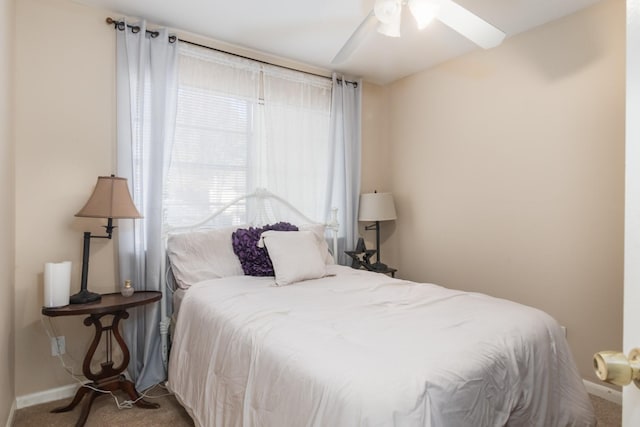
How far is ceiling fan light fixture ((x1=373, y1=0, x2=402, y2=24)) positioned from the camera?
6.09ft

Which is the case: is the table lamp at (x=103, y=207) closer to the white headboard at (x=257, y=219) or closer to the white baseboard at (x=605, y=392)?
the white headboard at (x=257, y=219)

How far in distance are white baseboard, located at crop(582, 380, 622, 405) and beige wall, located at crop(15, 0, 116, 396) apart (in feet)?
10.9

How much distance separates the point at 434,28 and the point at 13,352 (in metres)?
3.57

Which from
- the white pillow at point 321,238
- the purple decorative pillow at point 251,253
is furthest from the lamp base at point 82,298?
the white pillow at point 321,238

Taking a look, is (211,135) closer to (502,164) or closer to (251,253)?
(251,253)

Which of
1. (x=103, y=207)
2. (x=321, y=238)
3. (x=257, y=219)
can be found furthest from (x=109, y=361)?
(x=321, y=238)

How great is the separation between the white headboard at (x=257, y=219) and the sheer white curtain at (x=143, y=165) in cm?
5

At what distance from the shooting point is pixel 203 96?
2.92 metres

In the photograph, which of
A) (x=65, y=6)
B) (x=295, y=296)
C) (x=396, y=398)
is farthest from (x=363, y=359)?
(x=65, y=6)

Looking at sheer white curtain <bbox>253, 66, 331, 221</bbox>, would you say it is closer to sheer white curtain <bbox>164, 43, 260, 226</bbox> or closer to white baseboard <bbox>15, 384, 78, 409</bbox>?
sheer white curtain <bbox>164, 43, 260, 226</bbox>

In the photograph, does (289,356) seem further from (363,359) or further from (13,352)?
(13,352)

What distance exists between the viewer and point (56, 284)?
2102 millimetres

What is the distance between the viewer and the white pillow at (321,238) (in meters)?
3.09

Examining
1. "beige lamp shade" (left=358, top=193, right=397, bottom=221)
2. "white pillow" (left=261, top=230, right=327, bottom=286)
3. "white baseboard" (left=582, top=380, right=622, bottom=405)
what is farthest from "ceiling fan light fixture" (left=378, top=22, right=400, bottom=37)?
"white baseboard" (left=582, top=380, right=622, bottom=405)
